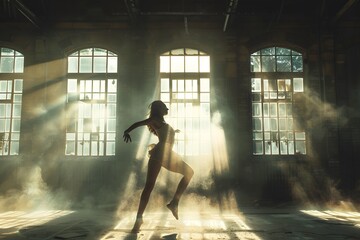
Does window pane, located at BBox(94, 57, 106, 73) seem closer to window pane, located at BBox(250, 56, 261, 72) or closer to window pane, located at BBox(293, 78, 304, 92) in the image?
window pane, located at BBox(250, 56, 261, 72)

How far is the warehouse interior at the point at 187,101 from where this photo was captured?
8.54m

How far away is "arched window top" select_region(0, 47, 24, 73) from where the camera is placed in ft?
30.2

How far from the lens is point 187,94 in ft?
29.8

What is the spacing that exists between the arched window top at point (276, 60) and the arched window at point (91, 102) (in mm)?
3797

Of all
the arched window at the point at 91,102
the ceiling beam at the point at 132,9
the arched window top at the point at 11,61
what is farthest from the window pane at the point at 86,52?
the arched window top at the point at 11,61

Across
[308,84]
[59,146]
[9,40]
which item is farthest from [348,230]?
[9,40]

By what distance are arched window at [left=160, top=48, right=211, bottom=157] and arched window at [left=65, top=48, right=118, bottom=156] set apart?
1.43 meters

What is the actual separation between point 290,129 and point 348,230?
448 centimetres

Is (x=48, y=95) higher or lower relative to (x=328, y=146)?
higher

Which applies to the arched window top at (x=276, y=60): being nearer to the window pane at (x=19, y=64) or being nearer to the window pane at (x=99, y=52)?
the window pane at (x=99, y=52)

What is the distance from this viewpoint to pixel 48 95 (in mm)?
8945

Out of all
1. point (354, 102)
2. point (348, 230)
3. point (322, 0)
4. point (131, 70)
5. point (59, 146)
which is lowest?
point (348, 230)

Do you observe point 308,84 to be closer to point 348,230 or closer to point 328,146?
point 328,146

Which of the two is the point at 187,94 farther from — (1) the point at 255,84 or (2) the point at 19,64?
(2) the point at 19,64
